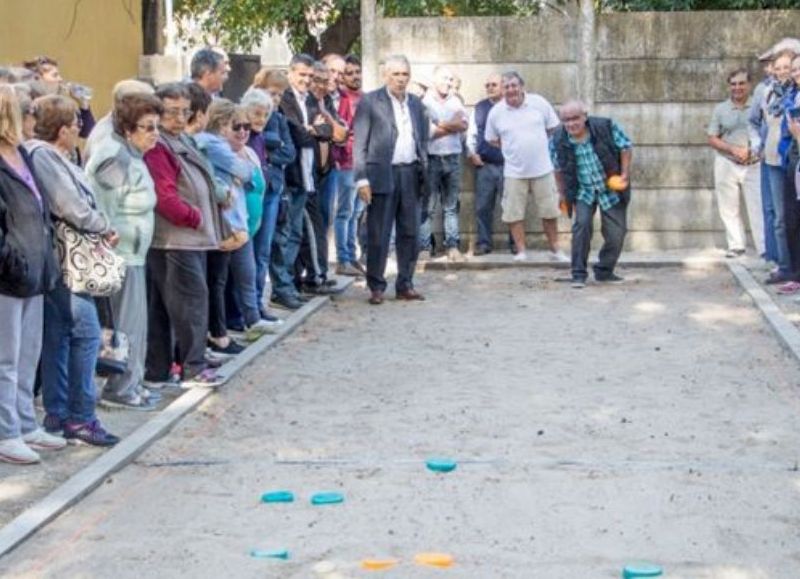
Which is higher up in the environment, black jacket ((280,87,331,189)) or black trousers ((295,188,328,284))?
black jacket ((280,87,331,189))

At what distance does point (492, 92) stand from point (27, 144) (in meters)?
9.37

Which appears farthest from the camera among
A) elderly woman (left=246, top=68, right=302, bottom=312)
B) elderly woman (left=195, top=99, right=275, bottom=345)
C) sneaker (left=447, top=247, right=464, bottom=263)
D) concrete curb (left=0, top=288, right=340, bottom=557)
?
sneaker (left=447, top=247, right=464, bottom=263)

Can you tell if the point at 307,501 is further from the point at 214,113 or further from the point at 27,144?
the point at 214,113

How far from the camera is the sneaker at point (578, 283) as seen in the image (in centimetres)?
1542

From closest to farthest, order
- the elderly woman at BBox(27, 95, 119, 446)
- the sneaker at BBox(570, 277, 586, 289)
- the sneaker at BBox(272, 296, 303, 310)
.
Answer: the elderly woman at BBox(27, 95, 119, 446)
the sneaker at BBox(272, 296, 303, 310)
the sneaker at BBox(570, 277, 586, 289)

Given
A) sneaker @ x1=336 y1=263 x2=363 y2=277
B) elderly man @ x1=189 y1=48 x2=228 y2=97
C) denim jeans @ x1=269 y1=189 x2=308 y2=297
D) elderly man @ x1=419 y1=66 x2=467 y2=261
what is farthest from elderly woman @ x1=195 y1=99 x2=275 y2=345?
elderly man @ x1=419 y1=66 x2=467 y2=261

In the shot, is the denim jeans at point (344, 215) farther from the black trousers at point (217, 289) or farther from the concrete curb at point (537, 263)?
the black trousers at point (217, 289)

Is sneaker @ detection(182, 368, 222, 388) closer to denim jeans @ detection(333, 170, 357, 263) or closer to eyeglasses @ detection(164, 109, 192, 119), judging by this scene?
eyeglasses @ detection(164, 109, 192, 119)

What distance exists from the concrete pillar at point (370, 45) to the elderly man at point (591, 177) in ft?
8.29

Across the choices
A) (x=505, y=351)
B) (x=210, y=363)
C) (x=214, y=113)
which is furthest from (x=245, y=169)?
(x=505, y=351)

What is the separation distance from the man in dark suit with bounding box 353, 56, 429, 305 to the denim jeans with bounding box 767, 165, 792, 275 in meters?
2.95

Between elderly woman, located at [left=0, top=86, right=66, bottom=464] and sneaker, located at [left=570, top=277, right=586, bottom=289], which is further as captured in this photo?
sneaker, located at [left=570, top=277, right=586, bottom=289]

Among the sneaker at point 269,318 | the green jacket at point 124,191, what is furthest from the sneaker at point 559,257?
the green jacket at point 124,191

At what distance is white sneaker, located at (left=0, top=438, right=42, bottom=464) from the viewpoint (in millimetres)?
8047
